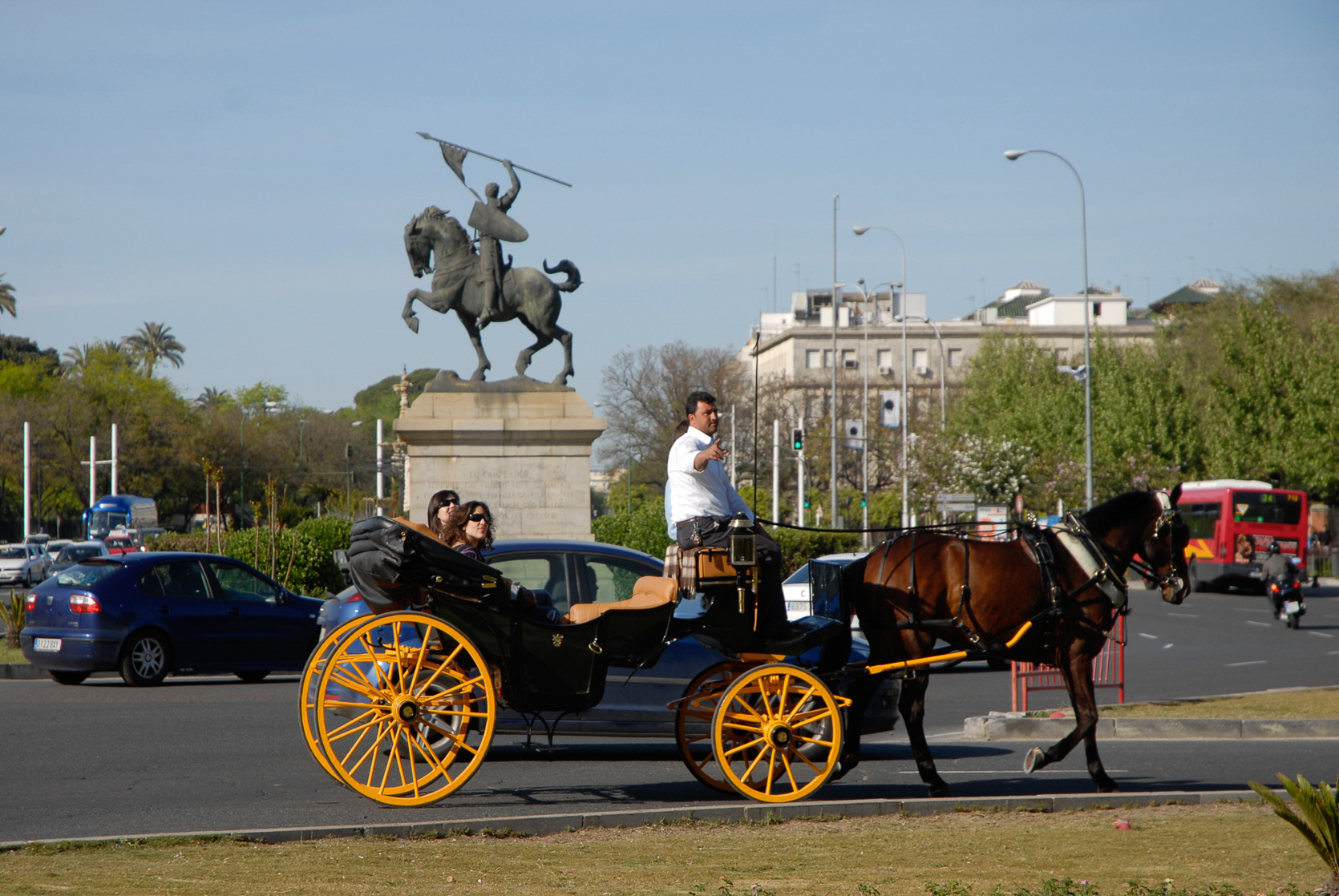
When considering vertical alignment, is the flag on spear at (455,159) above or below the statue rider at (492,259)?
above

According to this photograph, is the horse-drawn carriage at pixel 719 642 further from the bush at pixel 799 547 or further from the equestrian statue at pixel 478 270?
the bush at pixel 799 547

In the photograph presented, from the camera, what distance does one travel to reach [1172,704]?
13477 millimetres

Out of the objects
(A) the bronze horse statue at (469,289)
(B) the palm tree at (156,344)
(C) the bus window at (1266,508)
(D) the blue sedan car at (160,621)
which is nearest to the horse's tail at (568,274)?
(A) the bronze horse statue at (469,289)

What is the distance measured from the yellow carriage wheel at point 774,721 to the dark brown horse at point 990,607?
15.9 inches

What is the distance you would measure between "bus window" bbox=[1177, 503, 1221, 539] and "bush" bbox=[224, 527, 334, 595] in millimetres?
26281

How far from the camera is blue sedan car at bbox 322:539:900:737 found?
999 centimetres

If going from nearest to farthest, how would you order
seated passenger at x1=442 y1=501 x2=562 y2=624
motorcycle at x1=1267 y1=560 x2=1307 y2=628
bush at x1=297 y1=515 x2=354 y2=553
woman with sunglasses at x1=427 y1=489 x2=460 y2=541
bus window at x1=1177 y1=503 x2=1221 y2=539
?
seated passenger at x1=442 y1=501 x2=562 y2=624 < woman with sunglasses at x1=427 y1=489 x2=460 y2=541 < bush at x1=297 y1=515 x2=354 y2=553 < motorcycle at x1=1267 y1=560 x2=1307 y2=628 < bus window at x1=1177 y1=503 x2=1221 y2=539

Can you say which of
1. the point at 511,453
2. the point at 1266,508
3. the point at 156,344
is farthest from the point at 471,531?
the point at 156,344

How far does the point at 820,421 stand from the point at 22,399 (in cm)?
4357

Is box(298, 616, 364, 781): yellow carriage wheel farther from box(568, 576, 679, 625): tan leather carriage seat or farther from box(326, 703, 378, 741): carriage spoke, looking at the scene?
box(568, 576, 679, 625): tan leather carriage seat

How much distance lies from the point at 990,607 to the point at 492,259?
635 inches

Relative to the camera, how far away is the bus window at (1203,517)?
42.2m

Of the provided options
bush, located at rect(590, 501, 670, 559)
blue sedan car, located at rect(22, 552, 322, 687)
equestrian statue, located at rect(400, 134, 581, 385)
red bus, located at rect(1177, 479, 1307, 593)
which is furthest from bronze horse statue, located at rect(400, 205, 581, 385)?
red bus, located at rect(1177, 479, 1307, 593)

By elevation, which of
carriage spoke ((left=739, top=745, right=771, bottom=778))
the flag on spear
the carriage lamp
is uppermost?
the flag on spear
